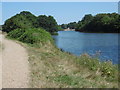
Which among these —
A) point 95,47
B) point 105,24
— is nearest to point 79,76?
point 95,47

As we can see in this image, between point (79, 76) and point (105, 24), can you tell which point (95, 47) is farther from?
point (105, 24)

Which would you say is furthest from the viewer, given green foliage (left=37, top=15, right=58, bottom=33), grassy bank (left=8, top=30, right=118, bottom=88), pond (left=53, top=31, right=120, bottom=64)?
green foliage (left=37, top=15, right=58, bottom=33)

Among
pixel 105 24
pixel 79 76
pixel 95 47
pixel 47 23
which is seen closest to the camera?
pixel 79 76

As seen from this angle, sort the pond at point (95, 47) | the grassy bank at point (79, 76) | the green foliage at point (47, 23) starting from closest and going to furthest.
A: 1. the grassy bank at point (79, 76)
2. the pond at point (95, 47)
3. the green foliage at point (47, 23)

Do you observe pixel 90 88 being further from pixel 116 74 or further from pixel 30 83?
pixel 116 74

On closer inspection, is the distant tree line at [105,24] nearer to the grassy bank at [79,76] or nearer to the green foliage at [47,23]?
the green foliage at [47,23]

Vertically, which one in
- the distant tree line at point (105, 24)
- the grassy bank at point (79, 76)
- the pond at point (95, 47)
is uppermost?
the distant tree line at point (105, 24)

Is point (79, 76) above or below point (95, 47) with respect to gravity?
above

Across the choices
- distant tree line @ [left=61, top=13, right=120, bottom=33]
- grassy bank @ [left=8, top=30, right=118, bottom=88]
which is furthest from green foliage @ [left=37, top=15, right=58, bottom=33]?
grassy bank @ [left=8, top=30, right=118, bottom=88]

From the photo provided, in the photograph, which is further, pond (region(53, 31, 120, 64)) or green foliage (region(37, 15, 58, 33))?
green foliage (region(37, 15, 58, 33))

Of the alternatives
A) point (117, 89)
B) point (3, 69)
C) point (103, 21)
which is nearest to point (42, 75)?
point (3, 69)

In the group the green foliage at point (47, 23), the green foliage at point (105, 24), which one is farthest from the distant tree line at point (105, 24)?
the green foliage at point (47, 23)

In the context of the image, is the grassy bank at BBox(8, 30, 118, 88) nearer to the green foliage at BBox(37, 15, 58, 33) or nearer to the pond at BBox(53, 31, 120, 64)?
the pond at BBox(53, 31, 120, 64)

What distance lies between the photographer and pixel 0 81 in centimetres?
898
